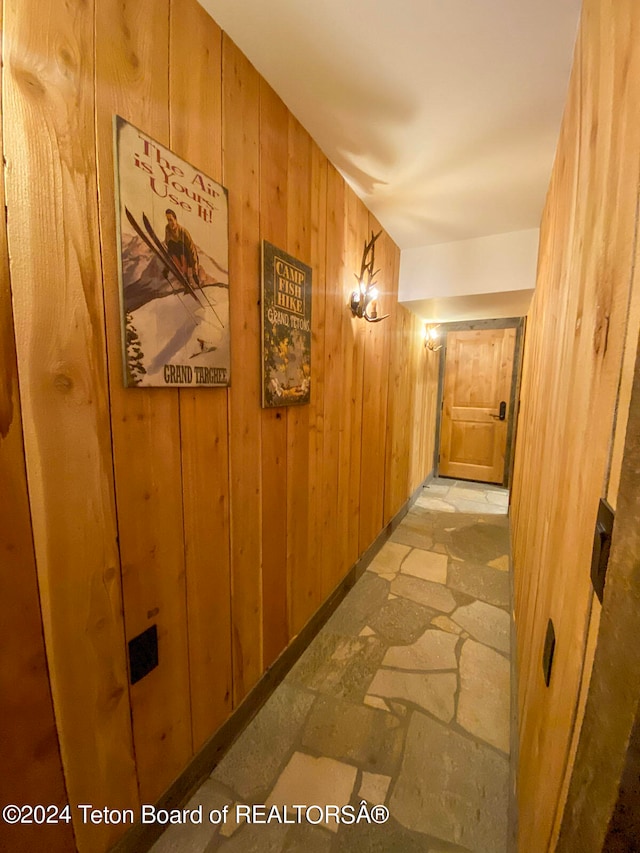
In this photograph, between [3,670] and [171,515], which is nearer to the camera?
[3,670]

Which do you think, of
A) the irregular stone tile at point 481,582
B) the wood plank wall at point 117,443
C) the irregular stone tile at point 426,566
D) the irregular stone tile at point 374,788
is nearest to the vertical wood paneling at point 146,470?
the wood plank wall at point 117,443

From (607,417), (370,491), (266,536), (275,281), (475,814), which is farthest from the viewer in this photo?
(370,491)

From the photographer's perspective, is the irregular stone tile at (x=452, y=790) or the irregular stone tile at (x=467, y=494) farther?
the irregular stone tile at (x=467, y=494)

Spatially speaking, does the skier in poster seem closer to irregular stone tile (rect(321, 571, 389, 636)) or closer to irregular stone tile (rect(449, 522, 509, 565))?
irregular stone tile (rect(321, 571, 389, 636))

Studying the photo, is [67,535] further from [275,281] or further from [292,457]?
[275,281]

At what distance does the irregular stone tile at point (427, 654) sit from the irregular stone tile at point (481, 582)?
50 cm

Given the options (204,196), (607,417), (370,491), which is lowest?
(370,491)

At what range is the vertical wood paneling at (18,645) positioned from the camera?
66 centimetres

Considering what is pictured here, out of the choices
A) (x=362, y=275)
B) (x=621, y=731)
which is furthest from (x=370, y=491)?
(x=621, y=731)

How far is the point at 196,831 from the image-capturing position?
1.04 meters

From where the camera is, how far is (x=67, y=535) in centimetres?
76

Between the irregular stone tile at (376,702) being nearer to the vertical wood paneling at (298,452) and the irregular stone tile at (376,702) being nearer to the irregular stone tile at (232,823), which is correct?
the vertical wood paneling at (298,452)

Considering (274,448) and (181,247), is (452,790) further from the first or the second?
(181,247)

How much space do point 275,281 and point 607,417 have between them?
120cm
